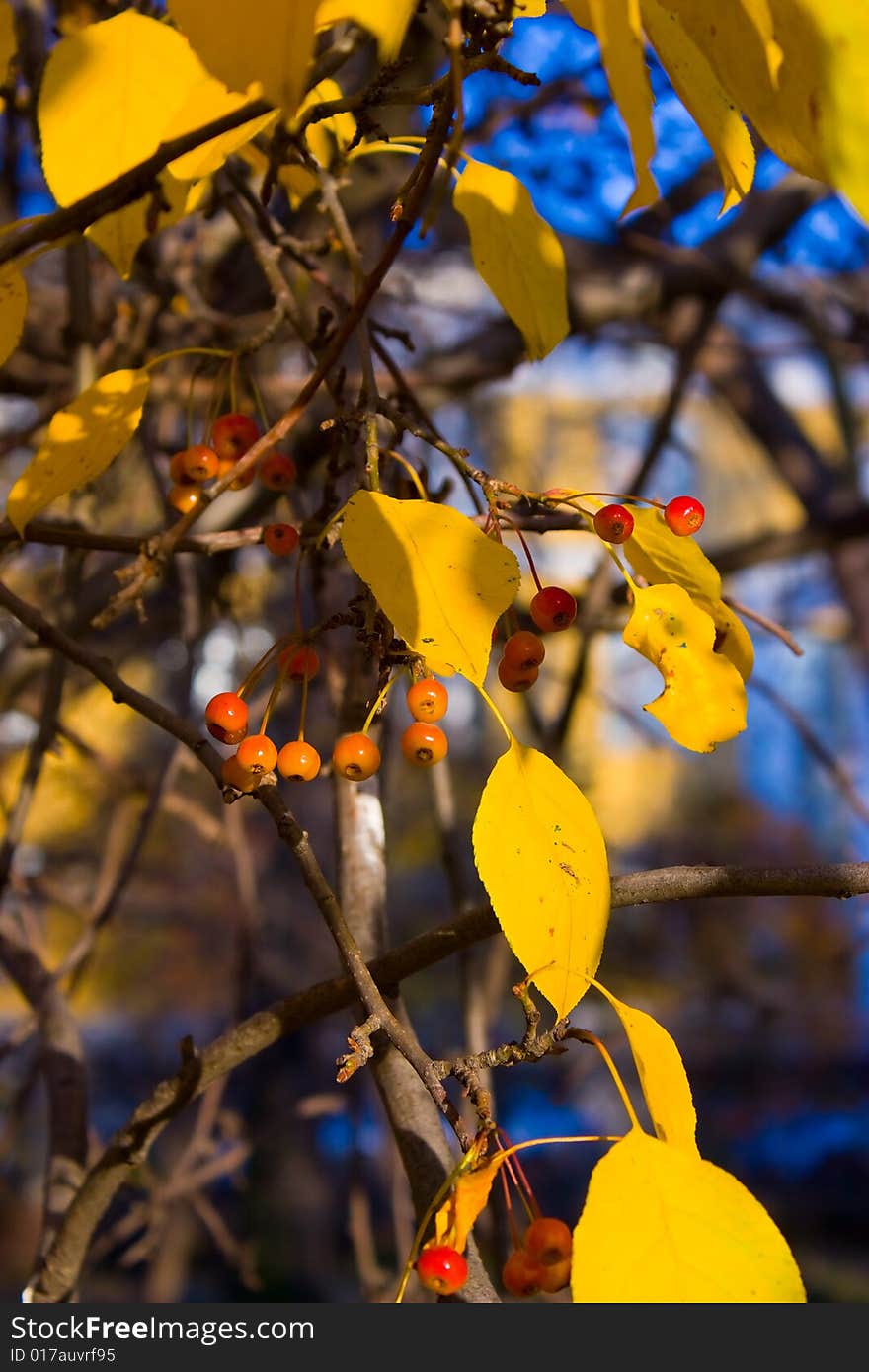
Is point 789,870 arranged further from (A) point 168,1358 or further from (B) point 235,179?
(B) point 235,179

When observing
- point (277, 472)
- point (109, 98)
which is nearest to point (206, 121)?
point (109, 98)

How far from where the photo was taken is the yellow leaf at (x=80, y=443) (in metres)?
0.43

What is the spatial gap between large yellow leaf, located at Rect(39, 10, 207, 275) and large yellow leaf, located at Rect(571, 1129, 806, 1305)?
347mm

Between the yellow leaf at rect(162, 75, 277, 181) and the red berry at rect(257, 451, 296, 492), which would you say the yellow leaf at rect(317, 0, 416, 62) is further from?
the red berry at rect(257, 451, 296, 492)

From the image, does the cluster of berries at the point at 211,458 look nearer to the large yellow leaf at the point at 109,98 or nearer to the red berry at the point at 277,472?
the red berry at the point at 277,472

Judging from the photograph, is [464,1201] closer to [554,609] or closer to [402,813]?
[554,609]

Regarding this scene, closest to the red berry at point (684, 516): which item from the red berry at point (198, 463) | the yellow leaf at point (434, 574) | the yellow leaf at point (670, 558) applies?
the yellow leaf at point (670, 558)

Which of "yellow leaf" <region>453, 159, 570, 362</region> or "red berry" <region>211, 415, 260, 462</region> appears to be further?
"red berry" <region>211, 415, 260, 462</region>

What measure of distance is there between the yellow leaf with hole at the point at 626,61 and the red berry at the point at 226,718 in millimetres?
260

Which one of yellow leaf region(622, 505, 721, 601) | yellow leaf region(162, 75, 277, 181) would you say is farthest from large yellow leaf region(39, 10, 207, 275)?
yellow leaf region(622, 505, 721, 601)

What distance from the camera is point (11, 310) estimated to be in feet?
1.38

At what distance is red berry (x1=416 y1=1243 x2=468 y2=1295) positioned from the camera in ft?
1.19

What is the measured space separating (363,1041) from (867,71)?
30 centimetres

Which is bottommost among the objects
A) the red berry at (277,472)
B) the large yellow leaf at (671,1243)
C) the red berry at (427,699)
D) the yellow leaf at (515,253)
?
the large yellow leaf at (671,1243)
